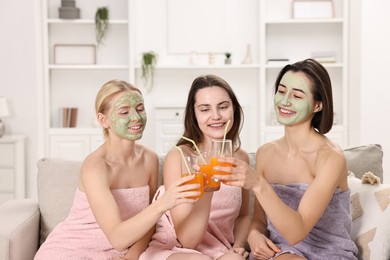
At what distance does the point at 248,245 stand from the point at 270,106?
3894 millimetres

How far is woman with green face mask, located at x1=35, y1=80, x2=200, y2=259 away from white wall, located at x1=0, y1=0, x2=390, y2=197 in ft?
12.1

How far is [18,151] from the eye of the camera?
6.03 metres

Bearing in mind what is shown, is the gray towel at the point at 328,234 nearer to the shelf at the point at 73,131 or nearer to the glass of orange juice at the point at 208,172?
the glass of orange juice at the point at 208,172

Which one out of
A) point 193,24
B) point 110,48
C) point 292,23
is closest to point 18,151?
point 110,48

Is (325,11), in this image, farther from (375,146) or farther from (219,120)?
(219,120)

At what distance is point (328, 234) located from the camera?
8.02ft

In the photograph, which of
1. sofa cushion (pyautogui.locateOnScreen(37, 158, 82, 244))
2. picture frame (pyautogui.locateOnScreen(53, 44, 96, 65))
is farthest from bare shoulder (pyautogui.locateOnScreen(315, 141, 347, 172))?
picture frame (pyautogui.locateOnScreen(53, 44, 96, 65))


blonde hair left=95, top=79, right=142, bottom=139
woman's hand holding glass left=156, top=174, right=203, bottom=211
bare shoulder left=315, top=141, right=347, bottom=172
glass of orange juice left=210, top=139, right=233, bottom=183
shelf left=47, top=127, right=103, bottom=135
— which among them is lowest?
shelf left=47, top=127, right=103, bottom=135

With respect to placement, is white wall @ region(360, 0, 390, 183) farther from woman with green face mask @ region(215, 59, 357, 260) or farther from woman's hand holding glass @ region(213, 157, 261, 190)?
woman's hand holding glass @ region(213, 157, 261, 190)

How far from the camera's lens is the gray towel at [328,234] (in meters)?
2.42

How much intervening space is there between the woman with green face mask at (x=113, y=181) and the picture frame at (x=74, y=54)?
388 cm

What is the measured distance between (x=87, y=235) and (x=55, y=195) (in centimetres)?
42

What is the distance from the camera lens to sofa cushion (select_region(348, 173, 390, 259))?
2549mm

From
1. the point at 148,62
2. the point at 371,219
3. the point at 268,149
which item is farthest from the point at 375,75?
the point at 268,149
